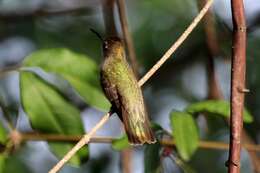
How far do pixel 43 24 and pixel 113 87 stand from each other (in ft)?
5.24

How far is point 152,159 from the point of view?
7.30 ft

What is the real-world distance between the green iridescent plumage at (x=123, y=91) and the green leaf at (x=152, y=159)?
84mm

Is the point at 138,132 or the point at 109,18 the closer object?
the point at 138,132

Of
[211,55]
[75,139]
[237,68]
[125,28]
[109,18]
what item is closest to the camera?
[237,68]

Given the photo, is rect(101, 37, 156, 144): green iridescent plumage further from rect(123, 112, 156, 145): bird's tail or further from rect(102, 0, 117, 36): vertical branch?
rect(102, 0, 117, 36): vertical branch

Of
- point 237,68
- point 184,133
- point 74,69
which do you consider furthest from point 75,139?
point 237,68

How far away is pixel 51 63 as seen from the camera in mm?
2361

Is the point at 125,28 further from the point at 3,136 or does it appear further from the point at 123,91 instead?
the point at 3,136

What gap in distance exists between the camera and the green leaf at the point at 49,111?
231 centimetres

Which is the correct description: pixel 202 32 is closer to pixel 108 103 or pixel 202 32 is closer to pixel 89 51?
pixel 89 51

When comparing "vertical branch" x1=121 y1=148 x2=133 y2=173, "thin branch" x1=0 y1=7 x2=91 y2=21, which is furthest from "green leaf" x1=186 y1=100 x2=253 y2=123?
"thin branch" x1=0 y1=7 x2=91 y2=21

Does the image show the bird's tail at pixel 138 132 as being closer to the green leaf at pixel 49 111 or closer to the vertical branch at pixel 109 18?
the green leaf at pixel 49 111

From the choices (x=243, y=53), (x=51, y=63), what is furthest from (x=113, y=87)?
(x=243, y=53)

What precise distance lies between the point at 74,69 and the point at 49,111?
0.16 meters
